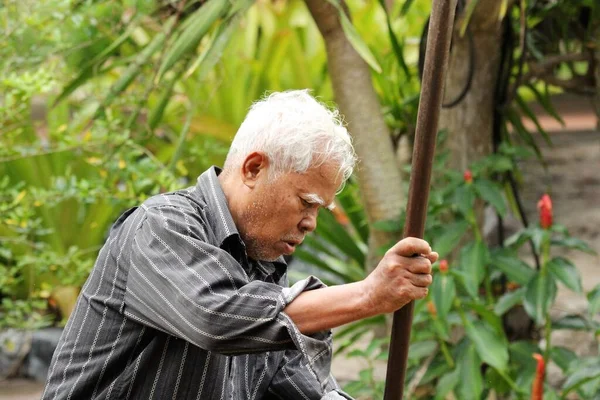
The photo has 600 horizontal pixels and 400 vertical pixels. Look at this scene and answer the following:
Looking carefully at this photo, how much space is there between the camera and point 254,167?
6.33ft

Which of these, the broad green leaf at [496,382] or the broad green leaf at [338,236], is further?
the broad green leaf at [338,236]

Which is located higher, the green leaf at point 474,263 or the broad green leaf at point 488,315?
the green leaf at point 474,263

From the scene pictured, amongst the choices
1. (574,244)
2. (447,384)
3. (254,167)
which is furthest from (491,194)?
(254,167)

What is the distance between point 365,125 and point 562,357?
1140 mm

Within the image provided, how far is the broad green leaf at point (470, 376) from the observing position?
3422 mm

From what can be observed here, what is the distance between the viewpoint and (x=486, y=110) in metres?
4.00

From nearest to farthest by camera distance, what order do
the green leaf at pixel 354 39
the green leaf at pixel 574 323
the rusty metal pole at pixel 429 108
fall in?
1. the rusty metal pole at pixel 429 108
2. the green leaf at pixel 354 39
3. the green leaf at pixel 574 323

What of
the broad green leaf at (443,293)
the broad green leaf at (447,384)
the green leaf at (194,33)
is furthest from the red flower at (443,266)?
the green leaf at (194,33)

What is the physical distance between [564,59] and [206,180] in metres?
2.54

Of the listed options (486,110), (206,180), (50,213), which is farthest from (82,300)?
(50,213)

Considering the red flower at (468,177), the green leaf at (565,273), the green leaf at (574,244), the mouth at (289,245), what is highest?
the mouth at (289,245)

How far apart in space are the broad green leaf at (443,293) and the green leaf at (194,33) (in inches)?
46.5

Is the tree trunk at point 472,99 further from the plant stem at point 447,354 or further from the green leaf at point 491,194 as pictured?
the plant stem at point 447,354

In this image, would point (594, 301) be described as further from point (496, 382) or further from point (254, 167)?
point (254, 167)
